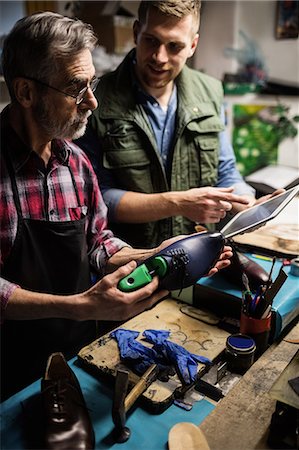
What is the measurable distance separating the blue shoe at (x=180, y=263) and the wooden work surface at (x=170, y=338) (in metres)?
0.19

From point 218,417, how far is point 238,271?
0.49 meters

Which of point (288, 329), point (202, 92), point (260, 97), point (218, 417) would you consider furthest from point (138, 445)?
point (260, 97)

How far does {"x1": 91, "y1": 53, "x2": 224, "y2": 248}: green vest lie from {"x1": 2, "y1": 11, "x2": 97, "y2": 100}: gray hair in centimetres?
56

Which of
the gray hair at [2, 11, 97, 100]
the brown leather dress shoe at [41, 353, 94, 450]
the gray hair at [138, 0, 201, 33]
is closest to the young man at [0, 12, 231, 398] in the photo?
the gray hair at [2, 11, 97, 100]

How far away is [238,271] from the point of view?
131 cm

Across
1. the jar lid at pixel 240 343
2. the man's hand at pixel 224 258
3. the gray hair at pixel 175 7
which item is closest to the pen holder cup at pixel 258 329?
the jar lid at pixel 240 343

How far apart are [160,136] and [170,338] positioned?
0.87 metres

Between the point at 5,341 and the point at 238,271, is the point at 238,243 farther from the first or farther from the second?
the point at 5,341

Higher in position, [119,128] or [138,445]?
[119,128]

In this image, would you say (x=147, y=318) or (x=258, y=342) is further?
(x=147, y=318)

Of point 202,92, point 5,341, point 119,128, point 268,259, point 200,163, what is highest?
point 202,92

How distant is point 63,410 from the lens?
2.95 feet

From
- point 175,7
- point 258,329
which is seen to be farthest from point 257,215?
point 175,7

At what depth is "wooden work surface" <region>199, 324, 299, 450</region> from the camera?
856mm
